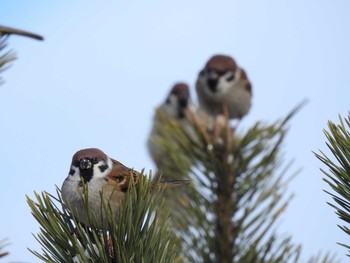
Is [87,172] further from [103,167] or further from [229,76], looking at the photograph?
[229,76]

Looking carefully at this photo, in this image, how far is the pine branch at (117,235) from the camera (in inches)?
47.6

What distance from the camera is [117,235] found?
1216 mm

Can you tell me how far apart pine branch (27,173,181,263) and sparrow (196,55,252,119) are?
4.98ft

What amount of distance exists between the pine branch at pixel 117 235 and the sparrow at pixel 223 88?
1519 mm

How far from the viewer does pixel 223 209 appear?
167cm

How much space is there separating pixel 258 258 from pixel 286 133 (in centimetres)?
40

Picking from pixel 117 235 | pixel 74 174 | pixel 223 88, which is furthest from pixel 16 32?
pixel 223 88

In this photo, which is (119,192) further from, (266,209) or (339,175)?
(339,175)

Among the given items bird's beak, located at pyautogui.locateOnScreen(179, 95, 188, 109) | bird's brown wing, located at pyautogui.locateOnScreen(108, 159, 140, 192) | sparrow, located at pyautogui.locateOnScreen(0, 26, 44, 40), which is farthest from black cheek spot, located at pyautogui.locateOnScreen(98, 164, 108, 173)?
bird's beak, located at pyautogui.locateOnScreen(179, 95, 188, 109)

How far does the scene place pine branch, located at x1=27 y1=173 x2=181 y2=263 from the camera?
3.96 feet

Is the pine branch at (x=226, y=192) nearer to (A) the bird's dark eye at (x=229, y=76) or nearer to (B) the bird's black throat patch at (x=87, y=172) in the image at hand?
(B) the bird's black throat patch at (x=87, y=172)

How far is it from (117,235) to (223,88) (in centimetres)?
191

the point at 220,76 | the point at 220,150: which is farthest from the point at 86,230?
the point at 220,76

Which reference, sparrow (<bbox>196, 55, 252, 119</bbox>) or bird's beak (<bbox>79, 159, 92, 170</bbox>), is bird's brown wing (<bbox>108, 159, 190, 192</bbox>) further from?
sparrow (<bbox>196, 55, 252, 119</bbox>)
